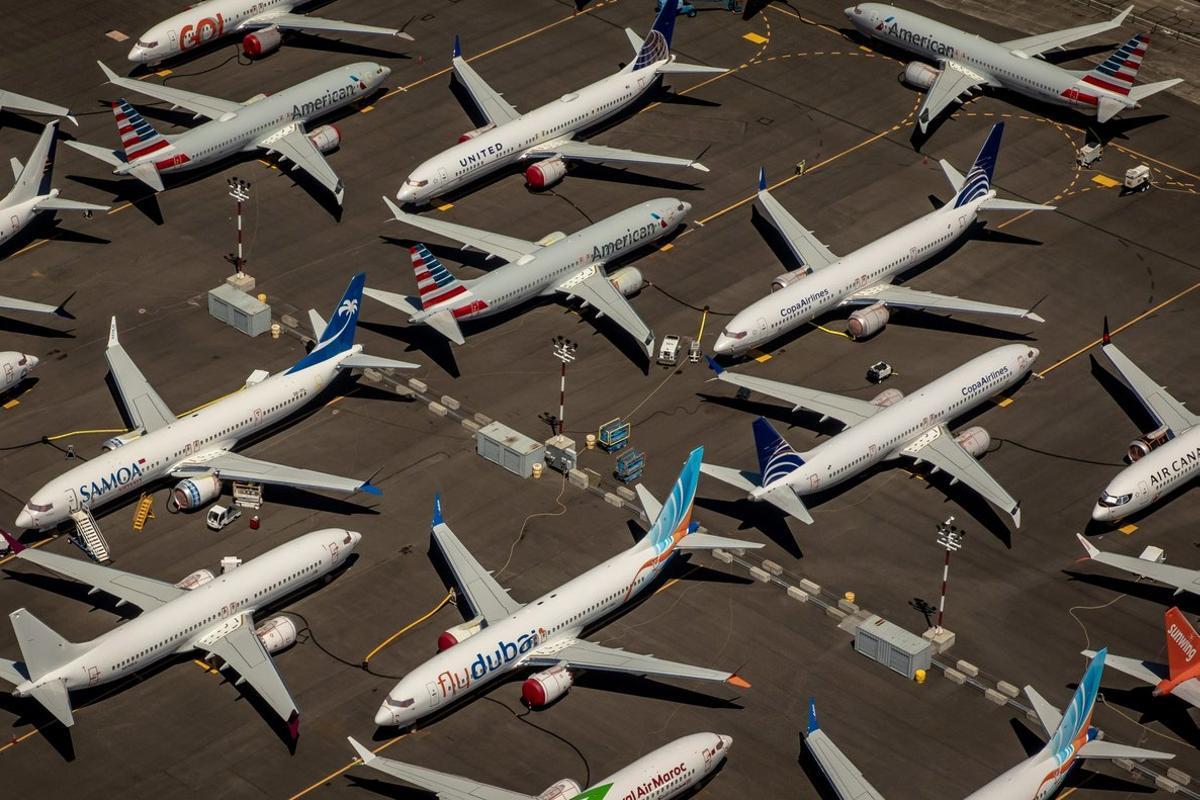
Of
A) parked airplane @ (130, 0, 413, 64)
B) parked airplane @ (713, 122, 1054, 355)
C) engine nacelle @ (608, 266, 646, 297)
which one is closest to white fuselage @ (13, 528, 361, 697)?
engine nacelle @ (608, 266, 646, 297)

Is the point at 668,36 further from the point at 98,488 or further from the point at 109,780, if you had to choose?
the point at 109,780

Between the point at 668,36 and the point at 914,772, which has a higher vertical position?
the point at 668,36

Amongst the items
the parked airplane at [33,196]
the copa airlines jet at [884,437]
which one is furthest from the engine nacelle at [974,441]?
the parked airplane at [33,196]

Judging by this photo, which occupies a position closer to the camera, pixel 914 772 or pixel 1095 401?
pixel 914 772

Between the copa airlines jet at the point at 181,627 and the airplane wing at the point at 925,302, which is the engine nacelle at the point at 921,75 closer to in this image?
the airplane wing at the point at 925,302

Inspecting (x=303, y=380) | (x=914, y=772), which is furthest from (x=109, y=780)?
(x=914, y=772)

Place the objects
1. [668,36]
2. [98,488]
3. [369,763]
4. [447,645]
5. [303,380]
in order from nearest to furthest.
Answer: [369,763]
[447,645]
[98,488]
[303,380]
[668,36]
